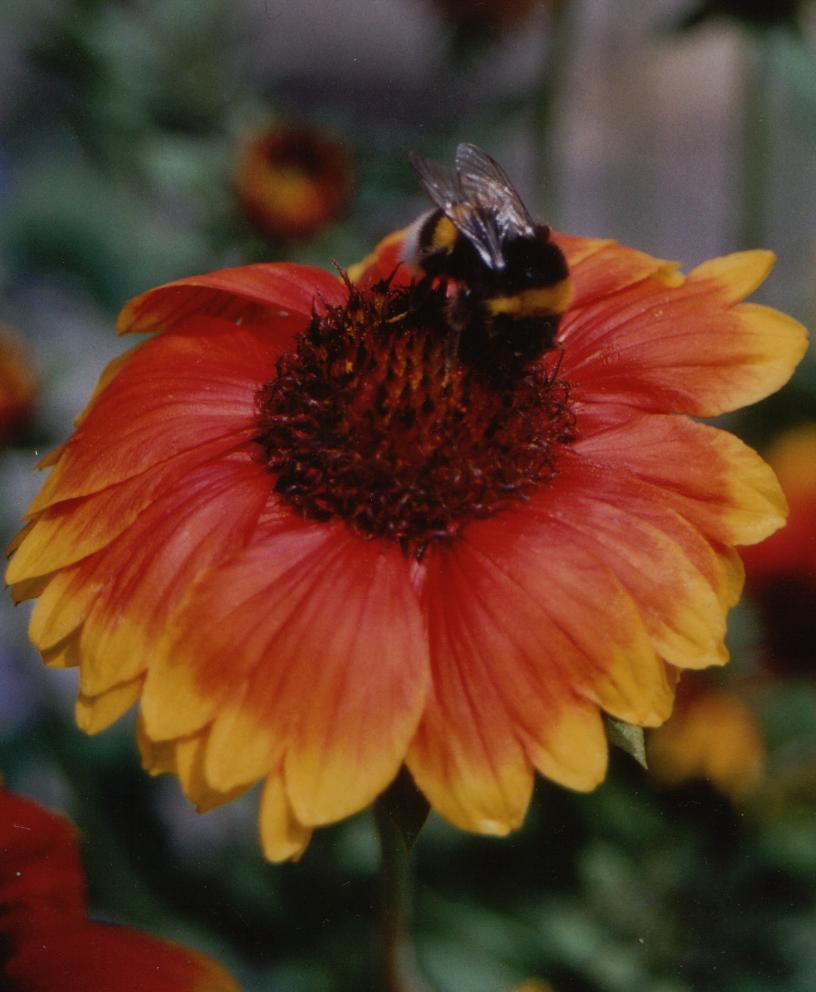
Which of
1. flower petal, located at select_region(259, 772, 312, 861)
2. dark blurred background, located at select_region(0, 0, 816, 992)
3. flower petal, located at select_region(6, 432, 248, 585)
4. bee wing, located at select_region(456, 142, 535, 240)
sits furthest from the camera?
dark blurred background, located at select_region(0, 0, 816, 992)

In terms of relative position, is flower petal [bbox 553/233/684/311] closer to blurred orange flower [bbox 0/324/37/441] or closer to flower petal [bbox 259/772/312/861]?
flower petal [bbox 259/772/312/861]

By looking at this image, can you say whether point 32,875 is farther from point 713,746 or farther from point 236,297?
point 713,746

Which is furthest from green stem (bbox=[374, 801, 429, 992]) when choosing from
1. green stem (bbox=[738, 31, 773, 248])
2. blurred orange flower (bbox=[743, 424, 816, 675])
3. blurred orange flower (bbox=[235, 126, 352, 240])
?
green stem (bbox=[738, 31, 773, 248])

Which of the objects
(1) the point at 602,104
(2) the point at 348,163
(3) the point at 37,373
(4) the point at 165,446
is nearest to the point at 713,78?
(1) the point at 602,104

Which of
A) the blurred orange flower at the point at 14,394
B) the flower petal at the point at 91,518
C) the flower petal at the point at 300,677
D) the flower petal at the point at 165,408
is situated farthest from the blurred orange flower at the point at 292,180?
the flower petal at the point at 300,677

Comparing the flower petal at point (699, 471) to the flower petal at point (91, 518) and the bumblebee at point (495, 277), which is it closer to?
the bumblebee at point (495, 277)

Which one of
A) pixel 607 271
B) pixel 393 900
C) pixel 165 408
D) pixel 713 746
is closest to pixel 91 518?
pixel 165 408
